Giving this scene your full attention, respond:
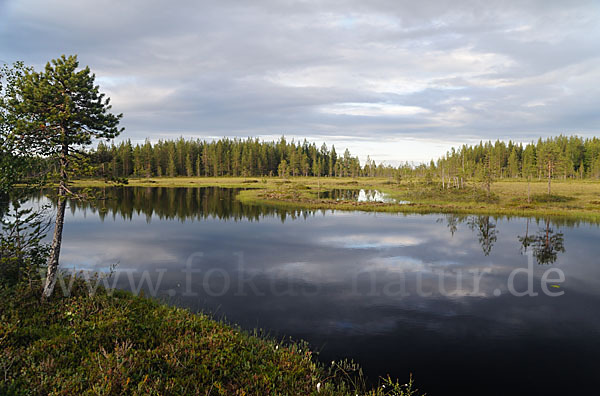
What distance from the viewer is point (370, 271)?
24.1 m

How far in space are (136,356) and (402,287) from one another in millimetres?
15354

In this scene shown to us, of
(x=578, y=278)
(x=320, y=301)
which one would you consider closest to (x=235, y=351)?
(x=320, y=301)

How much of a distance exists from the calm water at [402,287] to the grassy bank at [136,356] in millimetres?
2665

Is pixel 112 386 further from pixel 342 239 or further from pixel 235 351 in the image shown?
pixel 342 239

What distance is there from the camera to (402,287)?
20.9 metres

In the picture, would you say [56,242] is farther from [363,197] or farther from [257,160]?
[257,160]

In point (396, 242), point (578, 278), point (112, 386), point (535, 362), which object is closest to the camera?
point (112, 386)

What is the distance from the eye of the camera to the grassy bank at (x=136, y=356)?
8.53m

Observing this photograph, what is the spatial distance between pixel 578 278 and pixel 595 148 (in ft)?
565

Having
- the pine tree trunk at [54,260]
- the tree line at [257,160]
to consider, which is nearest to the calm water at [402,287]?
the pine tree trunk at [54,260]

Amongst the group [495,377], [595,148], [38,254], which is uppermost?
[595,148]

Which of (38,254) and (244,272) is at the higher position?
(38,254)

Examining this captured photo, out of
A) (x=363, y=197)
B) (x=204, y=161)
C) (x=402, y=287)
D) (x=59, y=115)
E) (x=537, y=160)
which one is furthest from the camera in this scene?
(x=204, y=161)

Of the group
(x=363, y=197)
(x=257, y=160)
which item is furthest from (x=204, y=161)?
(x=363, y=197)
